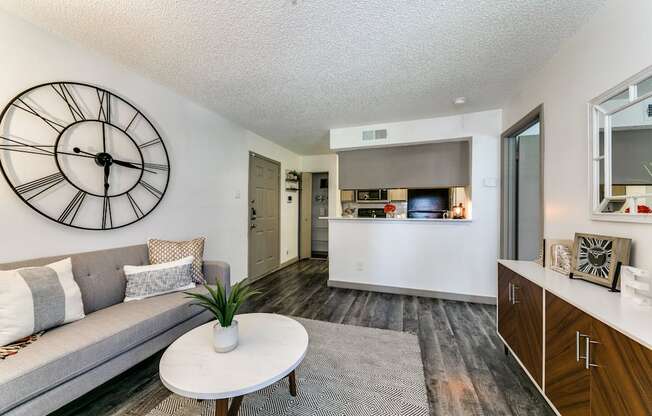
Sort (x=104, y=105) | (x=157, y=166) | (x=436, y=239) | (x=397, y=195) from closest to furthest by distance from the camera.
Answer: (x=104, y=105) < (x=157, y=166) < (x=436, y=239) < (x=397, y=195)

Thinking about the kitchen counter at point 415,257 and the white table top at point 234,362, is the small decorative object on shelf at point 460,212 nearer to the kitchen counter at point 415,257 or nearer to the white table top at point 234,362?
the kitchen counter at point 415,257

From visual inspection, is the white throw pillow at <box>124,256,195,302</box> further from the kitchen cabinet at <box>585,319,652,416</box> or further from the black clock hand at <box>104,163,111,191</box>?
the kitchen cabinet at <box>585,319,652,416</box>

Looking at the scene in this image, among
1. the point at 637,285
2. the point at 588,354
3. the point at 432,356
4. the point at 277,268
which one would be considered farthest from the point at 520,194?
the point at 277,268

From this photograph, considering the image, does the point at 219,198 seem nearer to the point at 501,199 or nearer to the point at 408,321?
the point at 408,321

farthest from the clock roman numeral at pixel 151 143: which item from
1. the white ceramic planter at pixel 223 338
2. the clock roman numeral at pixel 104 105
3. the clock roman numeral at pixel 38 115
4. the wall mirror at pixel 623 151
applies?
the wall mirror at pixel 623 151

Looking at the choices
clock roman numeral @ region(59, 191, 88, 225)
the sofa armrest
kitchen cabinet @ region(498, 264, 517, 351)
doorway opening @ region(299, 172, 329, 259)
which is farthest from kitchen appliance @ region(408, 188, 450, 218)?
clock roman numeral @ region(59, 191, 88, 225)

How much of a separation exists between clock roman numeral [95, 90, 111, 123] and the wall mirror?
3.60 m

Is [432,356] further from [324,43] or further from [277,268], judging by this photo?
[277,268]

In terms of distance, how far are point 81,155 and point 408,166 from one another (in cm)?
364

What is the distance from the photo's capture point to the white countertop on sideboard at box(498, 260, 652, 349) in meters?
0.88

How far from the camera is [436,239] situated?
11.0 feet

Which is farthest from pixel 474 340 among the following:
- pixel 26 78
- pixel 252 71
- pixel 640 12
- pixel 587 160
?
pixel 26 78

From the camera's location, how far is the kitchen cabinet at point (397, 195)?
5287mm

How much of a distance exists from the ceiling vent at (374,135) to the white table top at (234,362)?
2.93 m
